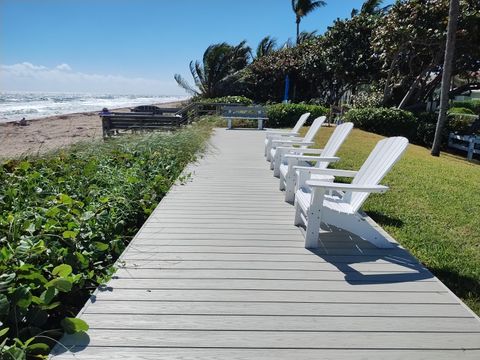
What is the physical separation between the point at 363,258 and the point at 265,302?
1156mm

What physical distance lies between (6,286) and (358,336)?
1.97 metres

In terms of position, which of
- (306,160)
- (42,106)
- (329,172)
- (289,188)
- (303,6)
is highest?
(303,6)

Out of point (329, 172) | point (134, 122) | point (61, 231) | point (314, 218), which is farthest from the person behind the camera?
point (134, 122)

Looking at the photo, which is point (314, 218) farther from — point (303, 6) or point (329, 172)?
point (303, 6)

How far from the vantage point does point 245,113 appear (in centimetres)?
1477

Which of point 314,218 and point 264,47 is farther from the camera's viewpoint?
point 264,47

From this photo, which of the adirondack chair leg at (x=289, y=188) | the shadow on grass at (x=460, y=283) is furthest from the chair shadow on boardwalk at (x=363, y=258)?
the adirondack chair leg at (x=289, y=188)

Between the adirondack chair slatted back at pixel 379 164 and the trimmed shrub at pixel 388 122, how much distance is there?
12.4m

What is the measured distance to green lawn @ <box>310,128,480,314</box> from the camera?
3.41 metres

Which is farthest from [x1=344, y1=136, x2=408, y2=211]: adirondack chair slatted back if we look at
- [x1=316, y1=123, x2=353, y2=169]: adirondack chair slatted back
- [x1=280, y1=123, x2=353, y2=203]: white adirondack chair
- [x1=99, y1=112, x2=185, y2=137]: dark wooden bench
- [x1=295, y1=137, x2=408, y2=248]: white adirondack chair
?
[x1=99, y1=112, x2=185, y2=137]: dark wooden bench

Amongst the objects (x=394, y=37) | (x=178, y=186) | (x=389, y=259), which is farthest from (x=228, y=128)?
(x=389, y=259)

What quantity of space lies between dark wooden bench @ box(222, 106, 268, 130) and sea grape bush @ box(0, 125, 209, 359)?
8145mm

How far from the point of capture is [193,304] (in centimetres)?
243

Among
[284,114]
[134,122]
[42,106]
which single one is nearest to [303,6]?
[284,114]
